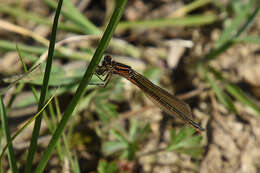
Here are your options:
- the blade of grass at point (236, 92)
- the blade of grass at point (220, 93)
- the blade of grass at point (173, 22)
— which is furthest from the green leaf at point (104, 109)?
the blade of grass at point (173, 22)

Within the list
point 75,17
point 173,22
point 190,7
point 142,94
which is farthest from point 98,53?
point 190,7

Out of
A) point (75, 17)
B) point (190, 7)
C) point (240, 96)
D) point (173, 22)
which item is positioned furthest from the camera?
point (190, 7)

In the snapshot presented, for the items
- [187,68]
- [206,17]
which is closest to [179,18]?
[206,17]

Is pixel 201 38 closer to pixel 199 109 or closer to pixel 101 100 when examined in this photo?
pixel 199 109

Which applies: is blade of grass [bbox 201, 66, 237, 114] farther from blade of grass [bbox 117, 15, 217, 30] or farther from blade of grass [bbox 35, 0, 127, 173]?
blade of grass [bbox 35, 0, 127, 173]

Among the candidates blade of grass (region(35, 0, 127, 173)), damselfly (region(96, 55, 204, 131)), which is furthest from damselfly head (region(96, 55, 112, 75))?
blade of grass (region(35, 0, 127, 173))

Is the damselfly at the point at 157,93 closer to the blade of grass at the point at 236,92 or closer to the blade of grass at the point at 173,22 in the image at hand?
the blade of grass at the point at 236,92

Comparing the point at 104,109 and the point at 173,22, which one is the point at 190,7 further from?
the point at 104,109

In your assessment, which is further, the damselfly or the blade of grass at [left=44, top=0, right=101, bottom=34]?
the blade of grass at [left=44, top=0, right=101, bottom=34]
